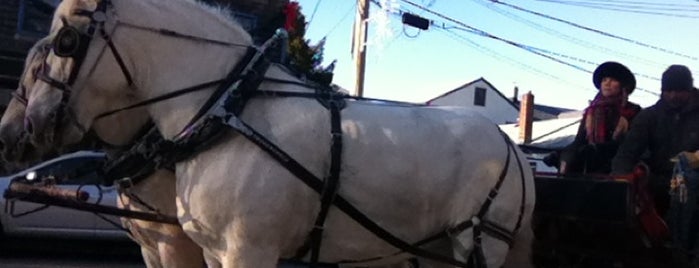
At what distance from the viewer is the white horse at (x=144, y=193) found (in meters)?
3.28

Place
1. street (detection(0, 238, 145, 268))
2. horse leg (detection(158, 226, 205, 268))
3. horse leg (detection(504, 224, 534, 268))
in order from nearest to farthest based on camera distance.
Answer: horse leg (detection(158, 226, 205, 268))
horse leg (detection(504, 224, 534, 268))
street (detection(0, 238, 145, 268))

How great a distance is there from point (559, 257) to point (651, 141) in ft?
2.59

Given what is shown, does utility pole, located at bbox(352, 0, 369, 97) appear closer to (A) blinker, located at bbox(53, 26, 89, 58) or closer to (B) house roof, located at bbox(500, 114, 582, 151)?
(B) house roof, located at bbox(500, 114, 582, 151)

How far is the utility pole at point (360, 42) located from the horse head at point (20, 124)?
14.0m

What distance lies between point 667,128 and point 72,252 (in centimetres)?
992

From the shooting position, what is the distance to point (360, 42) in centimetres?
1836

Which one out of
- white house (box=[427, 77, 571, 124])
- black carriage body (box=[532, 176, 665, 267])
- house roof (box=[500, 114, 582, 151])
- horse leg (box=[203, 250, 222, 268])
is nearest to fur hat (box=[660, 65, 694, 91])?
black carriage body (box=[532, 176, 665, 267])

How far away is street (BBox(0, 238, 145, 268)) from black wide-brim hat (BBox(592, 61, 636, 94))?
25.8 feet

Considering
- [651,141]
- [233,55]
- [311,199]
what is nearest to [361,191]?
[311,199]

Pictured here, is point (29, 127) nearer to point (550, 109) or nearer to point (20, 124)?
point (20, 124)

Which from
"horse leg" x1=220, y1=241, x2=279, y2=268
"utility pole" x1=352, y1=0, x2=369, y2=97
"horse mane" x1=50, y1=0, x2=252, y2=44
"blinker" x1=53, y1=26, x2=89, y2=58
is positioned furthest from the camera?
"utility pole" x1=352, y1=0, x2=369, y2=97

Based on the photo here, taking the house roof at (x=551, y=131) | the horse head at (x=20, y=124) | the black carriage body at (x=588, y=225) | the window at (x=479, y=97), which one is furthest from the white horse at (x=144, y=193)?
the window at (x=479, y=97)

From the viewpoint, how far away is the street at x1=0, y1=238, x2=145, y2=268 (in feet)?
36.7

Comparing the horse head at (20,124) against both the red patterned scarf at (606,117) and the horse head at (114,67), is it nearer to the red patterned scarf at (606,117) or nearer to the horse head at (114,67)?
the horse head at (114,67)
